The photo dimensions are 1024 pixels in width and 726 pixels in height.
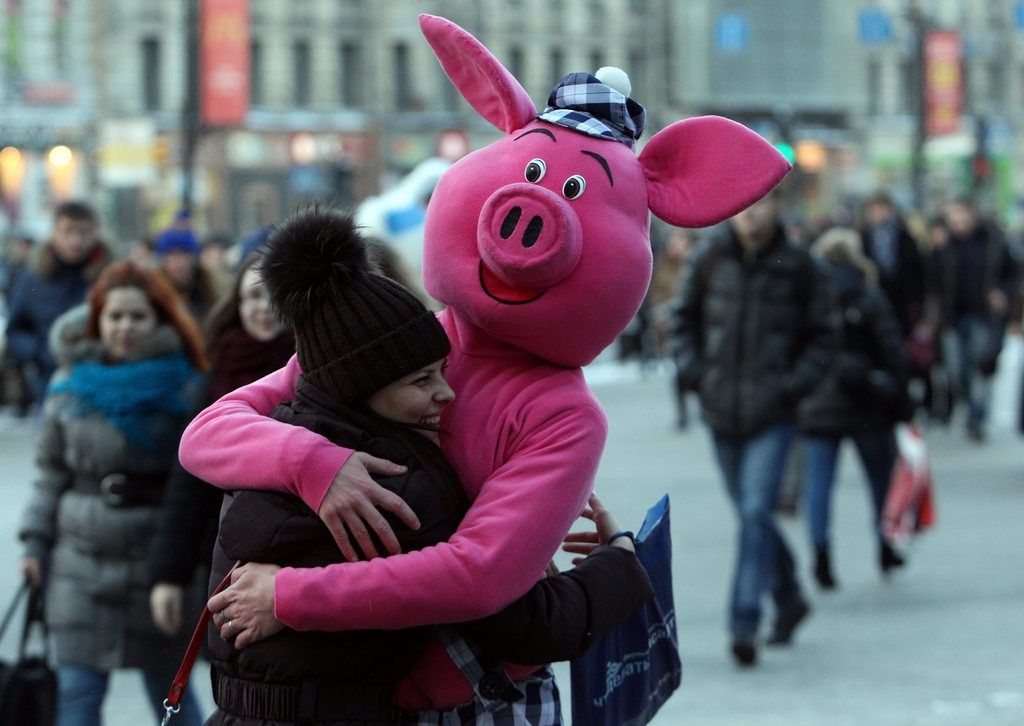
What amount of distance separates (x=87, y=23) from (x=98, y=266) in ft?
141

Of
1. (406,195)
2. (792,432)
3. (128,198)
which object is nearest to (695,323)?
(792,432)

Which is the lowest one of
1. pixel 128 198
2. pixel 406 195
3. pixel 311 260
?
pixel 128 198

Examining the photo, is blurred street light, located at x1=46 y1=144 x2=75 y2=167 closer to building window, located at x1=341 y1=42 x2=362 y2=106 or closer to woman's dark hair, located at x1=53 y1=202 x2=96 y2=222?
building window, located at x1=341 y1=42 x2=362 y2=106

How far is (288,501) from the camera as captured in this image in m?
2.64

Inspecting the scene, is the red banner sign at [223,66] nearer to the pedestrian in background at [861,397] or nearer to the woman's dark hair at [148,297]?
the pedestrian in background at [861,397]

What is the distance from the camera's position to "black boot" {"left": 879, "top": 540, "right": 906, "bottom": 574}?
8.88m

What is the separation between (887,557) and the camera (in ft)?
29.1

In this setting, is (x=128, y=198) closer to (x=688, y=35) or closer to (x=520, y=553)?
(x=688, y=35)

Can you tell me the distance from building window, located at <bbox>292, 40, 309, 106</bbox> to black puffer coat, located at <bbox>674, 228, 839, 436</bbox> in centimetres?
4954

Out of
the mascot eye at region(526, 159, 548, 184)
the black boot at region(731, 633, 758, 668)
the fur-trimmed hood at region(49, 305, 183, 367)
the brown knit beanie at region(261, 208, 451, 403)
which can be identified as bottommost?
the black boot at region(731, 633, 758, 668)

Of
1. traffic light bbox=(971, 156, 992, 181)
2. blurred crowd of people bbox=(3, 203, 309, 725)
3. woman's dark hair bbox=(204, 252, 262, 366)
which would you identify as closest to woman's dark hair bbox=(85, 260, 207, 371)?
blurred crowd of people bbox=(3, 203, 309, 725)

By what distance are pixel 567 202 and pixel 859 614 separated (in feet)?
18.7

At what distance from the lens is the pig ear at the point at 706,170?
2912mm

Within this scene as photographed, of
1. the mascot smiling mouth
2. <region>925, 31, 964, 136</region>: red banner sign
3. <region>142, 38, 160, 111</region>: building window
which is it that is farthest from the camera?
<region>142, 38, 160, 111</region>: building window
